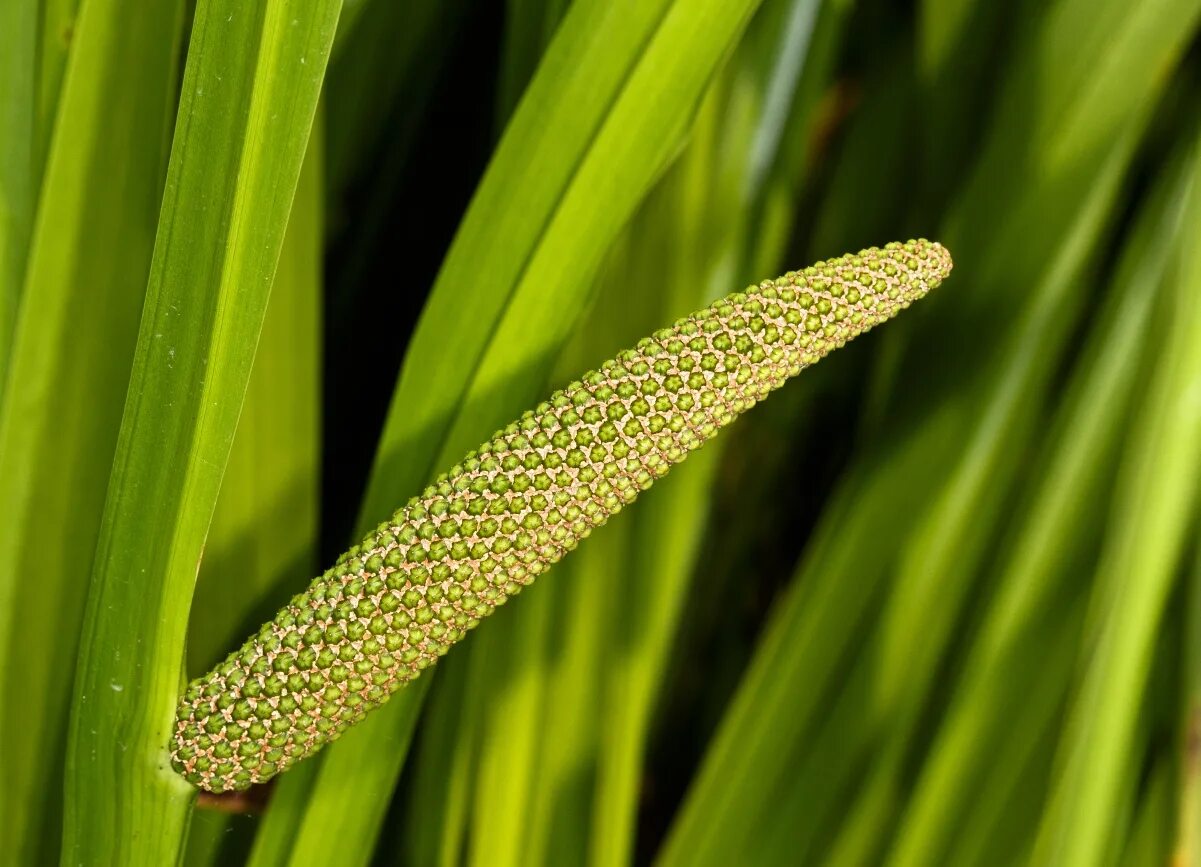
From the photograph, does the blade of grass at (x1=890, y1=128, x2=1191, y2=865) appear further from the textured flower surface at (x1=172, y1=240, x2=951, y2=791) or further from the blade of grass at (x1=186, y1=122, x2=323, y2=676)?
the blade of grass at (x1=186, y1=122, x2=323, y2=676)

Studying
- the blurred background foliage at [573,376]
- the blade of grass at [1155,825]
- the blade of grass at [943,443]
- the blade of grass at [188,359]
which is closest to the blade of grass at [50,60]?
the blurred background foliage at [573,376]

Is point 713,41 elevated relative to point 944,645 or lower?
elevated

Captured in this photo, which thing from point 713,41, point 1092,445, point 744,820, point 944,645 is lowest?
point 744,820

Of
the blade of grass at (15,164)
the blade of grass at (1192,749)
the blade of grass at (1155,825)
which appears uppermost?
the blade of grass at (15,164)

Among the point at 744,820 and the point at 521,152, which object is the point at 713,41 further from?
the point at 744,820

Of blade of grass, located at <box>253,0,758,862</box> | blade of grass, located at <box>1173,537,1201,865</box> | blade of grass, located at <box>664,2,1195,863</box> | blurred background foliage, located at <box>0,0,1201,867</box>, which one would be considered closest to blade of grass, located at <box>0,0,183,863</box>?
blurred background foliage, located at <box>0,0,1201,867</box>

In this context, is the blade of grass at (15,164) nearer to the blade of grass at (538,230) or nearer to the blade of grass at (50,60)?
the blade of grass at (50,60)

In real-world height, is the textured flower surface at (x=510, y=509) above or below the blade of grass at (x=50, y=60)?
below

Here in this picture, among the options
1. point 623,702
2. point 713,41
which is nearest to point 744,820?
point 623,702

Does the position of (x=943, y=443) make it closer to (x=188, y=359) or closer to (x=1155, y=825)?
(x=1155, y=825)
